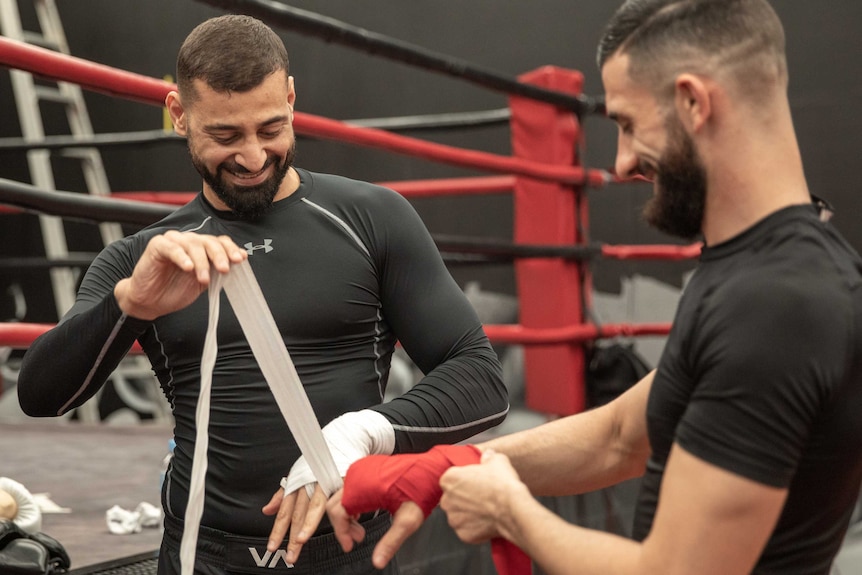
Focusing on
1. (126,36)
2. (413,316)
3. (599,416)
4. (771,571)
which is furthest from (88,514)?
(126,36)

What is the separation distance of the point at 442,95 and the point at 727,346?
3760mm

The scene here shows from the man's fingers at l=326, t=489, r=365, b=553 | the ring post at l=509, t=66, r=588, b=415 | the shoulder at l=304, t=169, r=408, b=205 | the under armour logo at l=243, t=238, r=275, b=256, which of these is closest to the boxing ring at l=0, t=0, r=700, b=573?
the ring post at l=509, t=66, r=588, b=415

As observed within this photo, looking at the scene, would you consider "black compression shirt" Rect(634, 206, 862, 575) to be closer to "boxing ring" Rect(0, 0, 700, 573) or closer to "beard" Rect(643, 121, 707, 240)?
"beard" Rect(643, 121, 707, 240)

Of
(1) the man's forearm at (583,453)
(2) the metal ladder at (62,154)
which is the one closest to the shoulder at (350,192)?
(1) the man's forearm at (583,453)

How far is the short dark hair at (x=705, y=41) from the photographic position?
2.81ft

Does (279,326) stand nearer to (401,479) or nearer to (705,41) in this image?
(401,479)

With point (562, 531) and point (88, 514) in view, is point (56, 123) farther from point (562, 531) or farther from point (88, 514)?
point (562, 531)

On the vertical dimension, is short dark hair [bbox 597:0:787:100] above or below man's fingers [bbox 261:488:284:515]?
above

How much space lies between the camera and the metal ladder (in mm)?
4488

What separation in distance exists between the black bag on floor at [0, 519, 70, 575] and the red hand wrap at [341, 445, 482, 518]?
656mm

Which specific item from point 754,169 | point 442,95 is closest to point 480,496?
point 754,169

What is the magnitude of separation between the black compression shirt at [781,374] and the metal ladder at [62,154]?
399 centimetres

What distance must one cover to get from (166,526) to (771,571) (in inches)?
32.6

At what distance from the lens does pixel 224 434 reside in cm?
125
